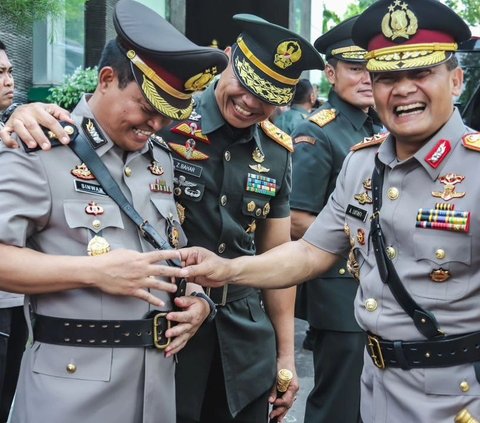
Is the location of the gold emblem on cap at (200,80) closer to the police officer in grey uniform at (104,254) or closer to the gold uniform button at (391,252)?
the police officer in grey uniform at (104,254)

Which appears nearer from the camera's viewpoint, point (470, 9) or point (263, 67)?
point (263, 67)

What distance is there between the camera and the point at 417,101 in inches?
107

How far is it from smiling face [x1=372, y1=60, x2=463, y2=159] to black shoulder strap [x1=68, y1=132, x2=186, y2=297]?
887 millimetres

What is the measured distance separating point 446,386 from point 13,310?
2871mm

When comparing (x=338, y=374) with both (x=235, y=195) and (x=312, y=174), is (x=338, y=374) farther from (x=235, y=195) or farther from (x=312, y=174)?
(x=235, y=195)

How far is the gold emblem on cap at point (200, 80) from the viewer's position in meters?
2.85

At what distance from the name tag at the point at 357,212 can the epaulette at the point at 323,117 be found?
58.2 inches

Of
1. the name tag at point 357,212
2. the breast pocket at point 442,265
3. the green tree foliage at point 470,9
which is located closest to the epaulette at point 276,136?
the name tag at point 357,212

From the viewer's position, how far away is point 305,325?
26.0 ft

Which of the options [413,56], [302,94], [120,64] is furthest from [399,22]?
[302,94]

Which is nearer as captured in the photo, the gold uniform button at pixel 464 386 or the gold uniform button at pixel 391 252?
the gold uniform button at pixel 464 386

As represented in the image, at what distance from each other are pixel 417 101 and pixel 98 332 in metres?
1.29

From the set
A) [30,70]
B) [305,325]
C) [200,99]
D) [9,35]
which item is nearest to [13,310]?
[200,99]

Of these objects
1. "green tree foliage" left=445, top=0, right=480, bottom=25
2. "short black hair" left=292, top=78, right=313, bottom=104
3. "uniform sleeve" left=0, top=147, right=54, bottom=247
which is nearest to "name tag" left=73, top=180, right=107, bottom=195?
"uniform sleeve" left=0, top=147, right=54, bottom=247
